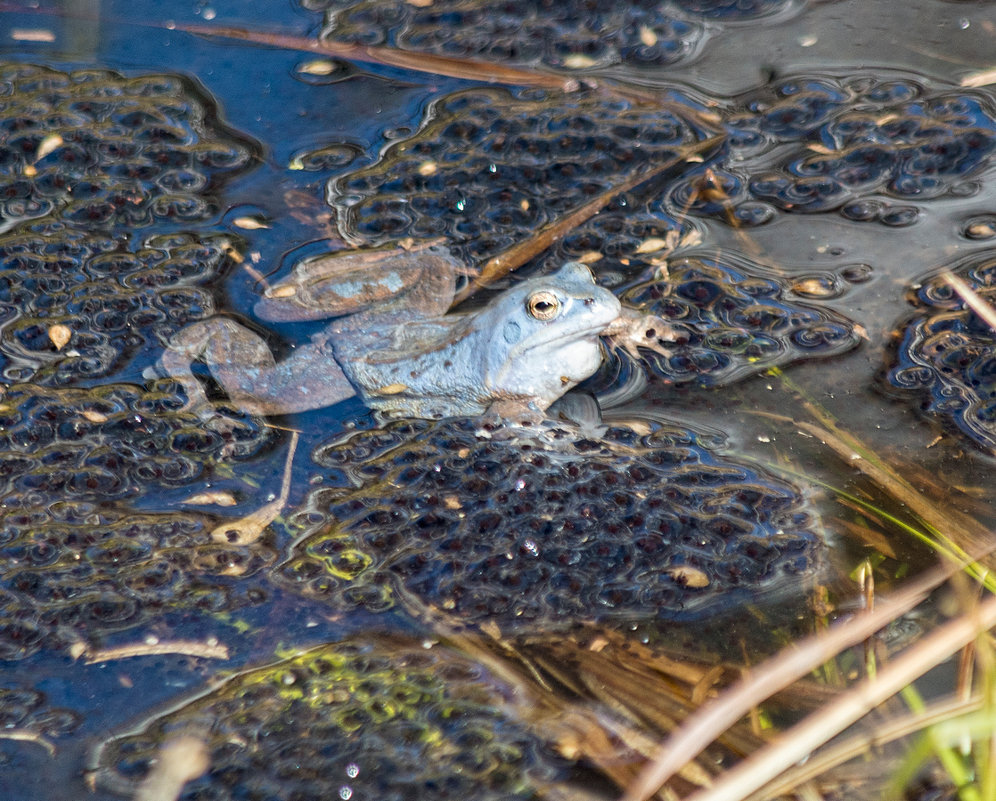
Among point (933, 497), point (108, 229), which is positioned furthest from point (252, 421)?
point (933, 497)

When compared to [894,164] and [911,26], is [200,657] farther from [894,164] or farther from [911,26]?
[911,26]

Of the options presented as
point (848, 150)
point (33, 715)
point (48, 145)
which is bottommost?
point (33, 715)

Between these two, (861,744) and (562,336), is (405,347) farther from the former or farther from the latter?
(861,744)

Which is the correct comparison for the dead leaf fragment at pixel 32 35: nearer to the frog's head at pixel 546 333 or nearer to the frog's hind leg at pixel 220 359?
the frog's hind leg at pixel 220 359

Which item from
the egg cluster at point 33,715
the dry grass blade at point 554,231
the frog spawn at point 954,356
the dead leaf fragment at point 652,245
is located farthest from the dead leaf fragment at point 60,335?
the frog spawn at point 954,356

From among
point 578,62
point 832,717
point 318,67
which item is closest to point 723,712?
point 832,717

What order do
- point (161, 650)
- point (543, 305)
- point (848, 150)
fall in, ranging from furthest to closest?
point (848, 150)
point (543, 305)
point (161, 650)
